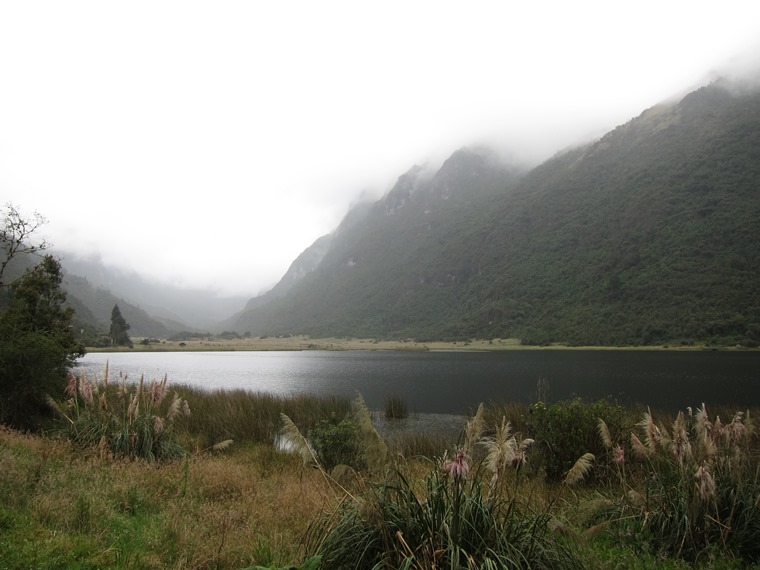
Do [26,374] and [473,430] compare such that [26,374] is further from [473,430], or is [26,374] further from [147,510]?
[473,430]

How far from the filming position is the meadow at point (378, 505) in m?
3.81

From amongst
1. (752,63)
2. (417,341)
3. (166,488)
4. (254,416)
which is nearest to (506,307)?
(417,341)

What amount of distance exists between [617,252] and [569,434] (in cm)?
11463

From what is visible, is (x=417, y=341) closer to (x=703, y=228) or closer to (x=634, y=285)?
(x=634, y=285)

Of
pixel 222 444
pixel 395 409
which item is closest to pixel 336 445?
pixel 222 444

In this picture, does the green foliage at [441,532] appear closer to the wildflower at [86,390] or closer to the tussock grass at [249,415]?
the wildflower at [86,390]

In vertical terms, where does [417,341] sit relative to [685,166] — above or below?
Result: below

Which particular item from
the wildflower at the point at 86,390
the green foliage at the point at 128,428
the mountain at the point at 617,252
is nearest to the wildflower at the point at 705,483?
the green foliage at the point at 128,428

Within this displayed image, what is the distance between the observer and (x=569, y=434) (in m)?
9.94

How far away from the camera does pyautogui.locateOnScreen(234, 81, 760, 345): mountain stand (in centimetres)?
8319

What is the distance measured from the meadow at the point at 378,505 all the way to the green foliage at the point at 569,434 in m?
0.04

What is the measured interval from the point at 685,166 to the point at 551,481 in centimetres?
13025

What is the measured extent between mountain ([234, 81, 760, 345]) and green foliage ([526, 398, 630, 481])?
74.4 meters

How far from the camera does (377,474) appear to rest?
191 inches
